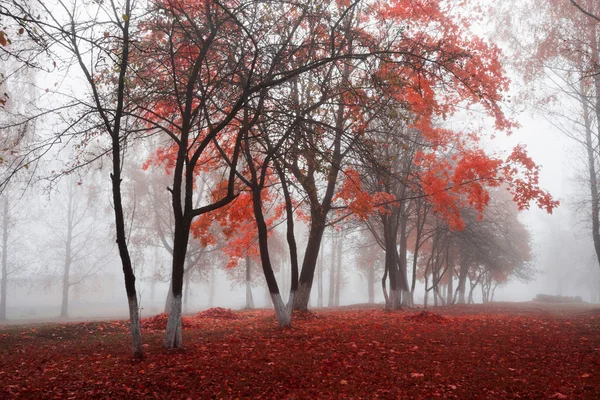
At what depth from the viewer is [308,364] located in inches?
262

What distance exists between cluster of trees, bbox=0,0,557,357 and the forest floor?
112 centimetres

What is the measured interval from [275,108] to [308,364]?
18.8 ft

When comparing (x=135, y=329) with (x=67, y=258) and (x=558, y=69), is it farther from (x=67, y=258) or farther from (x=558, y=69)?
(x=67, y=258)

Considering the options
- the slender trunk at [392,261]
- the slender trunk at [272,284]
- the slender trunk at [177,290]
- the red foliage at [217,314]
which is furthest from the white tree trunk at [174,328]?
the slender trunk at [392,261]

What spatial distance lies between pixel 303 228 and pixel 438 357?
44.4 meters

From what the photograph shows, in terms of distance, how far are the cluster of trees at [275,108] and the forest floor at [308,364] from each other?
112 centimetres

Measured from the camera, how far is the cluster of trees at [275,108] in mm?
7285

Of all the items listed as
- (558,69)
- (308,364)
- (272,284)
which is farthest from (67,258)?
Result: (558,69)

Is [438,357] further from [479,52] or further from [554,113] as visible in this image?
[554,113]

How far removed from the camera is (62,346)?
830cm

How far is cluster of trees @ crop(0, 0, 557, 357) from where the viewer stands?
7285mm

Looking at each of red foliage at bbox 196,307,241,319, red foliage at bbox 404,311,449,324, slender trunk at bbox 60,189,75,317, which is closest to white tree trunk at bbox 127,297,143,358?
red foliage at bbox 196,307,241,319

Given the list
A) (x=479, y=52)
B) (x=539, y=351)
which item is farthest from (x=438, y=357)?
(x=479, y=52)

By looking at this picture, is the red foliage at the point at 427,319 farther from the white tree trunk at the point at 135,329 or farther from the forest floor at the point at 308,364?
the white tree trunk at the point at 135,329
